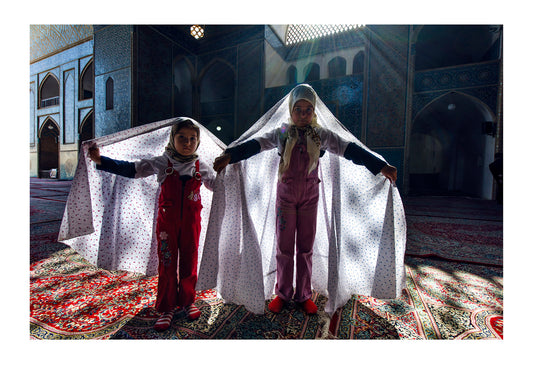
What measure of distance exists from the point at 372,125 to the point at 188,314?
7139 mm

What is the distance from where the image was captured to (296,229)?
132cm

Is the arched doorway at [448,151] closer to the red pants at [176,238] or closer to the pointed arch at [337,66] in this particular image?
the pointed arch at [337,66]

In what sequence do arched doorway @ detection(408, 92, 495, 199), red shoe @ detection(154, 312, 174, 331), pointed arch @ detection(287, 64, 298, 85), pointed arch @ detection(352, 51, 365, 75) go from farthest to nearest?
1. pointed arch @ detection(287, 64, 298, 85)
2. pointed arch @ detection(352, 51, 365, 75)
3. arched doorway @ detection(408, 92, 495, 199)
4. red shoe @ detection(154, 312, 174, 331)

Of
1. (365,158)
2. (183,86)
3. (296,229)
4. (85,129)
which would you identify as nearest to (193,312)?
(296,229)

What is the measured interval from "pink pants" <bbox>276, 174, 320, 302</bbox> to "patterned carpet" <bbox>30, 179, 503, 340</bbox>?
0.46ft

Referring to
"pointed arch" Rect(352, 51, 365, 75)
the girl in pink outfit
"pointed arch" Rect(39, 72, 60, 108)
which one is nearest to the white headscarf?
the girl in pink outfit

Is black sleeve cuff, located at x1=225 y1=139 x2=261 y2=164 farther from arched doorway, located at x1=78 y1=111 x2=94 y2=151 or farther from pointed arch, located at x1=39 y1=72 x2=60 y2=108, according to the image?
pointed arch, located at x1=39 y1=72 x2=60 y2=108

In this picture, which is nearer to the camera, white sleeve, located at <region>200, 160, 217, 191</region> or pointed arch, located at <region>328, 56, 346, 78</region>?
white sleeve, located at <region>200, 160, 217, 191</region>

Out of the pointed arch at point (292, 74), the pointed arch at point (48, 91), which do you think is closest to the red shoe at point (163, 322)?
the pointed arch at point (292, 74)

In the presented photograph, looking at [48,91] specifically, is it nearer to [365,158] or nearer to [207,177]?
[207,177]

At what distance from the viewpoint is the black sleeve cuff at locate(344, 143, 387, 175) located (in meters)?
1.22

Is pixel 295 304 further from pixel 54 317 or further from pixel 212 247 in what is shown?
pixel 54 317

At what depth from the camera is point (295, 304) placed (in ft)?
4.40

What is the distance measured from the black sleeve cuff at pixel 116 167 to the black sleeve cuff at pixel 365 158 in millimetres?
1124
